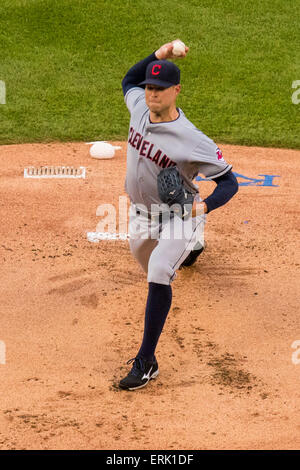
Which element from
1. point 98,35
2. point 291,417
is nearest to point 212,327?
point 291,417

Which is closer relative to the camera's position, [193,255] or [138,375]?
[138,375]

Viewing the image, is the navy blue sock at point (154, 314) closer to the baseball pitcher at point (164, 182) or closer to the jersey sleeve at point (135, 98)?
the baseball pitcher at point (164, 182)

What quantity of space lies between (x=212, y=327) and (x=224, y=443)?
1.43 metres

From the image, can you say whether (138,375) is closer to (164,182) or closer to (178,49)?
(164,182)

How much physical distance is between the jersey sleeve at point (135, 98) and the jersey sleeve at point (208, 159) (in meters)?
0.54

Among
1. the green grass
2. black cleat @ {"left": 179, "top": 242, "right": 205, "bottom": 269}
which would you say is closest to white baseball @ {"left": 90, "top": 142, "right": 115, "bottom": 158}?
the green grass

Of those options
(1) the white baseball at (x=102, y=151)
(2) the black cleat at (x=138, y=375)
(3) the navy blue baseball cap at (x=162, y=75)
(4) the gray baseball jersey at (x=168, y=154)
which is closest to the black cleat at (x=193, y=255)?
(4) the gray baseball jersey at (x=168, y=154)

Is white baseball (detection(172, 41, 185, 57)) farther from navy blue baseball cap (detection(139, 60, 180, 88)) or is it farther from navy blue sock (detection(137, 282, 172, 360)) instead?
navy blue sock (detection(137, 282, 172, 360))

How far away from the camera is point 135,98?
17.0 ft

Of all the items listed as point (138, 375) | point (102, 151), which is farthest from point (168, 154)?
point (102, 151)

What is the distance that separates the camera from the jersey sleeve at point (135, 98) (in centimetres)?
512

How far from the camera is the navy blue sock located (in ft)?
15.2

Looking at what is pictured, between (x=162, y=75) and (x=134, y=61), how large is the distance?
6677mm

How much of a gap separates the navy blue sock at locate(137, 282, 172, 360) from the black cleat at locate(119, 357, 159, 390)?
0.05 meters
